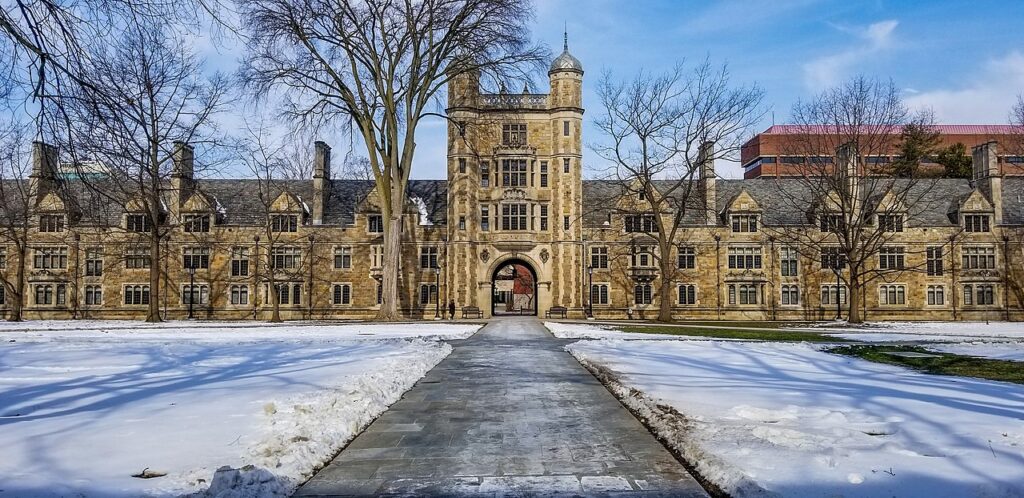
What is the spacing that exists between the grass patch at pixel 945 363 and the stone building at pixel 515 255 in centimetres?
2755

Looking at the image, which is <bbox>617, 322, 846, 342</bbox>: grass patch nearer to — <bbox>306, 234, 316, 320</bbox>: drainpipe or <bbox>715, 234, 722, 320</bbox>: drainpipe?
<bbox>715, 234, 722, 320</bbox>: drainpipe

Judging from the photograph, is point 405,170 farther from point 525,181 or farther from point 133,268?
point 133,268

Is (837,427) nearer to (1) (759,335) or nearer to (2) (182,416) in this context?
(2) (182,416)

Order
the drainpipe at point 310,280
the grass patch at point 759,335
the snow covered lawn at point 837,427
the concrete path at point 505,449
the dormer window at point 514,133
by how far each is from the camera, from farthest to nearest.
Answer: the drainpipe at point 310,280, the dormer window at point 514,133, the grass patch at point 759,335, the concrete path at point 505,449, the snow covered lawn at point 837,427

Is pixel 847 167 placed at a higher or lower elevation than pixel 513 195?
higher

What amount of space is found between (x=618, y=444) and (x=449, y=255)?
39.1 meters

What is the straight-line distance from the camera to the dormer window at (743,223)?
4728 centimetres

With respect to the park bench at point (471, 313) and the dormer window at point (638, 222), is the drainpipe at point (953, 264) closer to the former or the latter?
the dormer window at point (638, 222)

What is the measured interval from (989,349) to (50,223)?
50524mm

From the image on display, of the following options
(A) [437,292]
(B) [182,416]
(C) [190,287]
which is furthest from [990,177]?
(B) [182,416]

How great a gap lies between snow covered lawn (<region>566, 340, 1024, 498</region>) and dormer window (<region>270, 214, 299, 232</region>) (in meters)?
37.8

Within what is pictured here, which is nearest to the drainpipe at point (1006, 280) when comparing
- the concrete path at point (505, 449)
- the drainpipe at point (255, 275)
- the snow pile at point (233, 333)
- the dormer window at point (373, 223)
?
the snow pile at point (233, 333)

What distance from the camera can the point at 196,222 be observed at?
47312 millimetres

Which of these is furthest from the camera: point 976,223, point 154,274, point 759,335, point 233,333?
point 976,223
